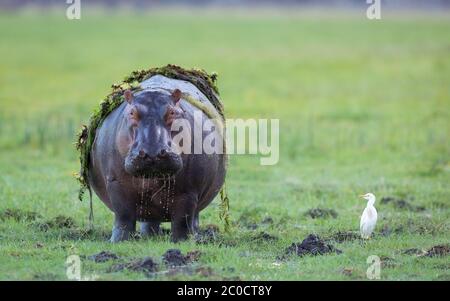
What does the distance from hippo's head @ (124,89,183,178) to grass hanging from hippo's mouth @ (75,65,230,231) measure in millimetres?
817

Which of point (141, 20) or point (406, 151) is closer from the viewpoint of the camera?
point (406, 151)

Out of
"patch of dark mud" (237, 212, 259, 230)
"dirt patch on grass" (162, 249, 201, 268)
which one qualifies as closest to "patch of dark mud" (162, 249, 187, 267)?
"dirt patch on grass" (162, 249, 201, 268)

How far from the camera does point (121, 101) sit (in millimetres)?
11773

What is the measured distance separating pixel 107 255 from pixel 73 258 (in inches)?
13.1

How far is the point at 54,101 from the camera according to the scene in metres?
30.3

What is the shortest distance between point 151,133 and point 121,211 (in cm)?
126

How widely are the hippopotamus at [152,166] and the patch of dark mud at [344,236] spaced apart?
143cm

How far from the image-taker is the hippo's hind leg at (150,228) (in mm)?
12117

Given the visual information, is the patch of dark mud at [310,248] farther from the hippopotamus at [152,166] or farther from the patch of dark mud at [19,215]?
the patch of dark mud at [19,215]

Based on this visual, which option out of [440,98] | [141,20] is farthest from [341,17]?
[440,98]

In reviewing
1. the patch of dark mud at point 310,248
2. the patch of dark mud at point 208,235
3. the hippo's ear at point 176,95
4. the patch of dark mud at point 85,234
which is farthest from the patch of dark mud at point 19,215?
the patch of dark mud at point 310,248

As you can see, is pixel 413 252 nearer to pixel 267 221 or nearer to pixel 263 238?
pixel 263 238
